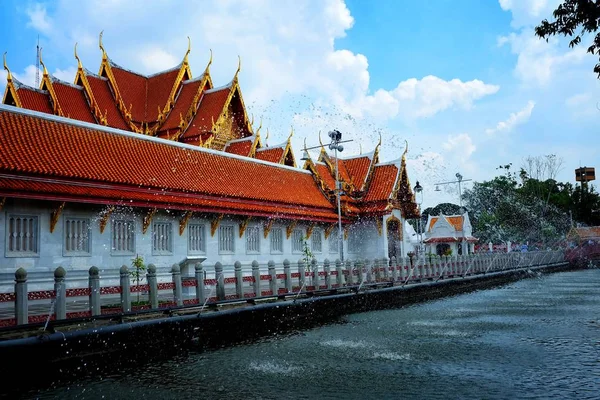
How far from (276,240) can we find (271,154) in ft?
26.3

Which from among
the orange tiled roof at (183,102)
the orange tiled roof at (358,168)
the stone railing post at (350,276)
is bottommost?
the stone railing post at (350,276)

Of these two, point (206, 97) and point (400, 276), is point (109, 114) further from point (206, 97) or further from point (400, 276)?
point (400, 276)

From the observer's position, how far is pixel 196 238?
22703mm

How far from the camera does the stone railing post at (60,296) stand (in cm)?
1221

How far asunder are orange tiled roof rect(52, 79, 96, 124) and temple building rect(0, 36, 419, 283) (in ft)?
0.28

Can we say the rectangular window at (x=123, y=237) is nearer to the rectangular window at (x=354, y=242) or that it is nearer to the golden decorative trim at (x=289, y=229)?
the golden decorative trim at (x=289, y=229)

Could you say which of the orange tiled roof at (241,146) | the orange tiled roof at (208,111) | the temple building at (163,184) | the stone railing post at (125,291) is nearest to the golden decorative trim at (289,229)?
the temple building at (163,184)

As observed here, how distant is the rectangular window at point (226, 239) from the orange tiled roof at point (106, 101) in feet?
35.9

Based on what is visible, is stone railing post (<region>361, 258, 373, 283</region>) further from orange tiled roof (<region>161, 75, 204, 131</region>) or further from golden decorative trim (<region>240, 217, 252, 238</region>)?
orange tiled roof (<region>161, 75, 204, 131</region>)

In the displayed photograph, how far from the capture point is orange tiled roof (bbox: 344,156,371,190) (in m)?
35.9

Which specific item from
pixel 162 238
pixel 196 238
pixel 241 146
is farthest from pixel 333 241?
pixel 162 238

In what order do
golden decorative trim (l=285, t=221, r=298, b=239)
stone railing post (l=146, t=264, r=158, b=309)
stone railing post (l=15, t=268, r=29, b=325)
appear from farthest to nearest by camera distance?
golden decorative trim (l=285, t=221, r=298, b=239) < stone railing post (l=146, t=264, r=158, b=309) < stone railing post (l=15, t=268, r=29, b=325)

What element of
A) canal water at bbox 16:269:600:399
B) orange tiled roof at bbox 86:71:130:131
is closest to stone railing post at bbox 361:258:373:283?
canal water at bbox 16:269:600:399

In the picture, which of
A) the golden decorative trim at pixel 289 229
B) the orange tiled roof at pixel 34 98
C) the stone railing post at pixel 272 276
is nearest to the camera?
the stone railing post at pixel 272 276
